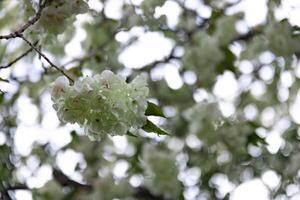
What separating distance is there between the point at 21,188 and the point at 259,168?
49.6 inches

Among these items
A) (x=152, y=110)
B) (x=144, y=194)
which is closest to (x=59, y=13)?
(x=152, y=110)

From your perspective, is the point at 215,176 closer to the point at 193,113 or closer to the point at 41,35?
the point at 193,113

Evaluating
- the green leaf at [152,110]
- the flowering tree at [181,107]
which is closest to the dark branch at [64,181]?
the flowering tree at [181,107]

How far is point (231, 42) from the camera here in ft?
11.4

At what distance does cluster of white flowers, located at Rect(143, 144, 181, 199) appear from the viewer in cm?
311

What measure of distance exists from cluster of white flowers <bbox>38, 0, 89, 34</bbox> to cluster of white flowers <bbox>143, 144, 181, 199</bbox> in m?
1.42

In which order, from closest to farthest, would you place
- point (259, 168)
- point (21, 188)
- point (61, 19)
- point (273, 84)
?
point (61, 19), point (21, 188), point (259, 168), point (273, 84)

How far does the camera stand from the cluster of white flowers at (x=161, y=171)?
311cm

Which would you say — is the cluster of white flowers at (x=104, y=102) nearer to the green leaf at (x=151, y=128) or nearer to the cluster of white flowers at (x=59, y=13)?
the green leaf at (x=151, y=128)

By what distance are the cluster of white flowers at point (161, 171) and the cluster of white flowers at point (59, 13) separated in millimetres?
1423

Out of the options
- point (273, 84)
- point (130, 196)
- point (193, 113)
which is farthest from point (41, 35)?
point (273, 84)

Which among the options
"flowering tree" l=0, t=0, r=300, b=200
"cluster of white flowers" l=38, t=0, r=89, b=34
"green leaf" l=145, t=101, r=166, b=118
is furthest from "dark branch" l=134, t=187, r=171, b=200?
"green leaf" l=145, t=101, r=166, b=118

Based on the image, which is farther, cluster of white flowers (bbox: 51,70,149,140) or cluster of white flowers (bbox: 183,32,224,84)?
cluster of white flowers (bbox: 183,32,224,84)

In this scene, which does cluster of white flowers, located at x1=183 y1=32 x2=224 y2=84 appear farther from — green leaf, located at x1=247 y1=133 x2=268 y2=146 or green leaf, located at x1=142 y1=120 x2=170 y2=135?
green leaf, located at x1=142 y1=120 x2=170 y2=135
